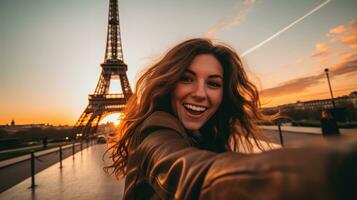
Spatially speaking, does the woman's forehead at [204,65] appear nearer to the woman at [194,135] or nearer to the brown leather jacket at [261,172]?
the woman at [194,135]

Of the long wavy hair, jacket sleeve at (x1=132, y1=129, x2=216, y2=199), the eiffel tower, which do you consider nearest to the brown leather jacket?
jacket sleeve at (x1=132, y1=129, x2=216, y2=199)

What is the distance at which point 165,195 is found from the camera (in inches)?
32.8

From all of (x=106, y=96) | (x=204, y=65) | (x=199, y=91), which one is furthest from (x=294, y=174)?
(x=106, y=96)

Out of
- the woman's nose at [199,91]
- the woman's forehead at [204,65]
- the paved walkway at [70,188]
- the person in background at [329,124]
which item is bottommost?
the paved walkway at [70,188]

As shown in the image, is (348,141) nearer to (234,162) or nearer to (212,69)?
(234,162)

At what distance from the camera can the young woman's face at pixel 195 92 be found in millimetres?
2012

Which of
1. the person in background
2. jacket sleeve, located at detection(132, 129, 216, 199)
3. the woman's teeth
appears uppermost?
the woman's teeth

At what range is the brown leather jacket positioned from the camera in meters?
0.30

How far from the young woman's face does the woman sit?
0.01m

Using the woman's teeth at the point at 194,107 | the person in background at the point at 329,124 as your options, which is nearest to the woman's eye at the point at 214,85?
the woman's teeth at the point at 194,107

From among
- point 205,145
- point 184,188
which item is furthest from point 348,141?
point 205,145

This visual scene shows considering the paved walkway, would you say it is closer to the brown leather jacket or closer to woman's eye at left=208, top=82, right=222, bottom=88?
woman's eye at left=208, top=82, right=222, bottom=88

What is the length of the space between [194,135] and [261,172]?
181cm

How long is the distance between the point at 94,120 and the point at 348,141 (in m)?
35.3
